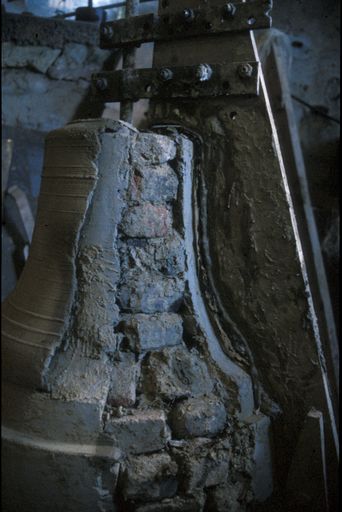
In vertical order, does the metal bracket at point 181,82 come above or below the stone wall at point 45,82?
below

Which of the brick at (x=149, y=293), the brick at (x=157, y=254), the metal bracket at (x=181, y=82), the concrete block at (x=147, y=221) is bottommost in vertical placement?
the brick at (x=149, y=293)

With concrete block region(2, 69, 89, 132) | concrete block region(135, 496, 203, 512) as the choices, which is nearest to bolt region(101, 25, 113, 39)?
concrete block region(135, 496, 203, 512)

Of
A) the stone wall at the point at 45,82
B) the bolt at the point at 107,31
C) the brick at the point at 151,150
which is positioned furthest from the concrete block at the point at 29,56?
the brick at the point at 151,150

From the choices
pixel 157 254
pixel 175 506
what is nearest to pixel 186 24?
pixel 157 254

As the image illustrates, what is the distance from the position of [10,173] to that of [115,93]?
4.03ft

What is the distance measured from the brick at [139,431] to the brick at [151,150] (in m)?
0.53

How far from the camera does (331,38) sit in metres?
2.38

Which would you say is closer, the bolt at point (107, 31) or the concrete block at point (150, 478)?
the concrete block at point (150, 478)

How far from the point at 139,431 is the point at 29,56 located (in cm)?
248

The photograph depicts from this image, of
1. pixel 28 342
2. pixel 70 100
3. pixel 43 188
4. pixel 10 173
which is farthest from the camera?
pixel 70 100

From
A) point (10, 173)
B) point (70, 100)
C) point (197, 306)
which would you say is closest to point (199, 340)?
point (197, 306)

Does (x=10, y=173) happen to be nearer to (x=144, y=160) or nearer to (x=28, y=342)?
(x=144, y=160)

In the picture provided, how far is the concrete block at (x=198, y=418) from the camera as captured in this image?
3.19ft

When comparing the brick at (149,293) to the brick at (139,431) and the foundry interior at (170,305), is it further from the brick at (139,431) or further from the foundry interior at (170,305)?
the brick at (139,431)
